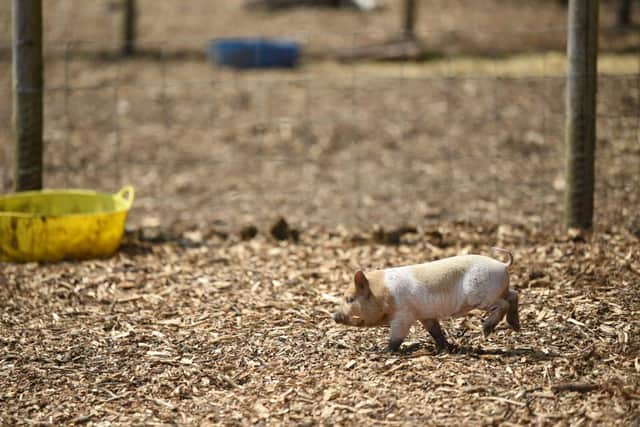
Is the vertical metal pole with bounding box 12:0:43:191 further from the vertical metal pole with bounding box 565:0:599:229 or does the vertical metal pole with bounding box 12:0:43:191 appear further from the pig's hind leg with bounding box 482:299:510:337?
the pig's hind leg with bounding box 482:299:510:337

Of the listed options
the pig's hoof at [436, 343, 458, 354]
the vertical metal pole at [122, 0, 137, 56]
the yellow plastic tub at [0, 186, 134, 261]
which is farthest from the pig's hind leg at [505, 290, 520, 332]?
the vertical metal pole at [122, 0, 137, 56]

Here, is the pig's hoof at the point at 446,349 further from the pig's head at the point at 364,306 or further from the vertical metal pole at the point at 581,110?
the vertical metal pole at the point at 581,110

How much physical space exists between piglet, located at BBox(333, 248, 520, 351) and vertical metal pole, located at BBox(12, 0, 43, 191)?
326cm

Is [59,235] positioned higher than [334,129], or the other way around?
[334,129]

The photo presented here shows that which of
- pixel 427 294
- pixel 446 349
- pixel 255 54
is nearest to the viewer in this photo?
pixel 427 294

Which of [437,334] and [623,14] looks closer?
[437,334]

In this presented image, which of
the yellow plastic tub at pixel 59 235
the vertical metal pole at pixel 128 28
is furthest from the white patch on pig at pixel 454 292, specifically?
the vertical metal pole at pixel 128 28

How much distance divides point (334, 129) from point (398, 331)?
5.96 metres

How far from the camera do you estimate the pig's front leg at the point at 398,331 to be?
4121mm

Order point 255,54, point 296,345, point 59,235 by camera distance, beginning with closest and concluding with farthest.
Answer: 1. point 296,345
2. point 59,235
3. point 255,54

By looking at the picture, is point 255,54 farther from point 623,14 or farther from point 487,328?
point 487,328

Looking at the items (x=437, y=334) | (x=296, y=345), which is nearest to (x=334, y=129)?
(x=296, y=345)

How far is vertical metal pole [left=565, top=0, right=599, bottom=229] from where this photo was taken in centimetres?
595

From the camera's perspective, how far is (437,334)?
422 centimetres
